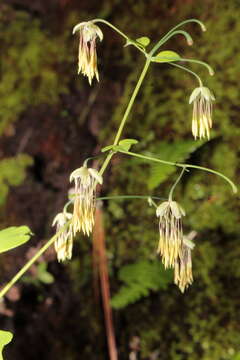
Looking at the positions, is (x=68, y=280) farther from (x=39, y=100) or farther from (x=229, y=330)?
(x=39, y=100)

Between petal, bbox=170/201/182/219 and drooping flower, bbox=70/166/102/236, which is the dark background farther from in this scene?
drooping flower, bbox=70/166/102/236

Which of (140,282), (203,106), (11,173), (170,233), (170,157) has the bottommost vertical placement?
(170,233)

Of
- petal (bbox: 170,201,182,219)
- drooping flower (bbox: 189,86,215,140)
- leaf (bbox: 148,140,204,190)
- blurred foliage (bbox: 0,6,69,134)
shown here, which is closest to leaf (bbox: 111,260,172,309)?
leaf (bbox: 148,140,204,190)

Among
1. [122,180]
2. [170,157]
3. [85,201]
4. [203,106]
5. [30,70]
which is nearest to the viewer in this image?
[85,201]

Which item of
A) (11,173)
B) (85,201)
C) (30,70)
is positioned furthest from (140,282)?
(30,70)

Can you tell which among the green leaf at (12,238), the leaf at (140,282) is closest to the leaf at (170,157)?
the leaf at (140,282)

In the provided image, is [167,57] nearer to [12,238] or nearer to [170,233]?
[170,233]

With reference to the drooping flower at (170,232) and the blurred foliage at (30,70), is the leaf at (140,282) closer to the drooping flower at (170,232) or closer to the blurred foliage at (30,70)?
the drooping flower at (170,232)

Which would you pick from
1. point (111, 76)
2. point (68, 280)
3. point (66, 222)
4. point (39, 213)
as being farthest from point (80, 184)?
point (111, 76)
